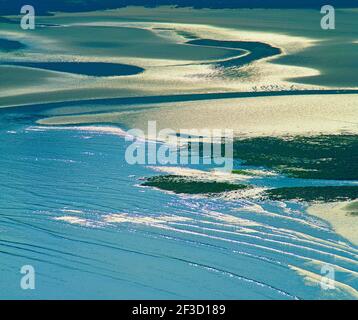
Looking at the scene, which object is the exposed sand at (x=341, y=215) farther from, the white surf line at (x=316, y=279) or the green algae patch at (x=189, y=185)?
the green algae patch at (x=189, y=185)

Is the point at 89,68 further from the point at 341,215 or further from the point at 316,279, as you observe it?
the point at 316,279

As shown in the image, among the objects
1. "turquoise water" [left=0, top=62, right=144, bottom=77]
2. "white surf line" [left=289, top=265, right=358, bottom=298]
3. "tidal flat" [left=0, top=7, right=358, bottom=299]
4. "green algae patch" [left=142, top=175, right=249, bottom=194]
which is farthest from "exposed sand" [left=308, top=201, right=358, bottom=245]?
"turquoise water" [left=0, top=62, right=144, bottom=77]

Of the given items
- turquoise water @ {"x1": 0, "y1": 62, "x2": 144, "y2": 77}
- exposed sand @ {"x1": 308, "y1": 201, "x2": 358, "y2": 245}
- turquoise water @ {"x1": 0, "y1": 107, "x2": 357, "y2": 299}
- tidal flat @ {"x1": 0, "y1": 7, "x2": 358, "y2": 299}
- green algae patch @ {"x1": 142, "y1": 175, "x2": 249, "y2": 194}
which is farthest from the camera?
turquoise water @ {"x1": 0, "y1": 62, "x2": 144, "y2": 77}

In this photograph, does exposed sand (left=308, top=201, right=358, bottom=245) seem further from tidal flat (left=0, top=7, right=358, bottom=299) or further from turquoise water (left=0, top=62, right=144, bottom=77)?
turquoise water (left=0, top=62, right=144, bottom=77)
